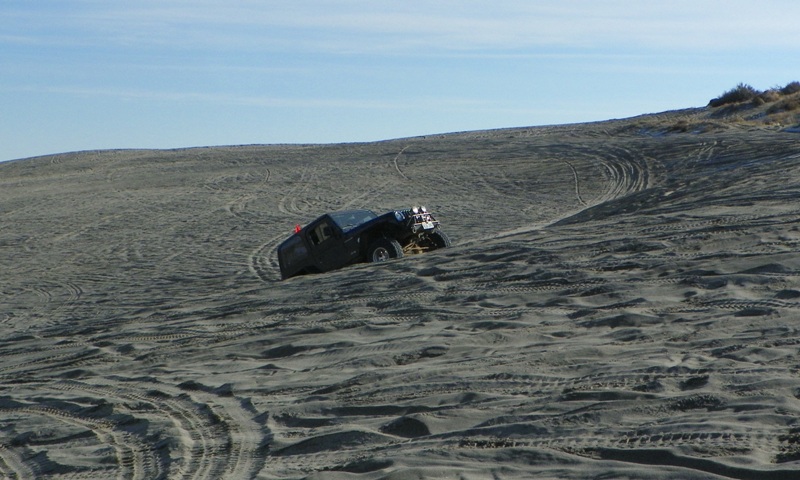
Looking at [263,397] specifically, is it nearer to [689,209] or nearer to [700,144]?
[689,209]

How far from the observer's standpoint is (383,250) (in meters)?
14.7

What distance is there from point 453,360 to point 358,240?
301 inches

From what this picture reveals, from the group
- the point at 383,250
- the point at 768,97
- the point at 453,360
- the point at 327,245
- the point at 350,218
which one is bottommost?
the point at 453,360

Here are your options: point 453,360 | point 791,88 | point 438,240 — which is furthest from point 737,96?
point 453,360

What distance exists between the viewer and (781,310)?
7578 millimetres

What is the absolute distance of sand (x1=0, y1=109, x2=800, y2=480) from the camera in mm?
5262

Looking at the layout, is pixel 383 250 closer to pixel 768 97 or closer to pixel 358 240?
pixel 358 240

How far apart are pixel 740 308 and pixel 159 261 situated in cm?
1489

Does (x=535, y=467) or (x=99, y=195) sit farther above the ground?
(x=99, y=195)

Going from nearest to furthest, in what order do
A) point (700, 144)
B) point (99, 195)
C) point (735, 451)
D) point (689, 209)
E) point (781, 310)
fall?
point (735, 451) < point (781, 310) < point (689, 209) < point (700, 144) < point (99, 195)

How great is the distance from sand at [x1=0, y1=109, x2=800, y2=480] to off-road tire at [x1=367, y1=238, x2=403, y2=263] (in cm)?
94

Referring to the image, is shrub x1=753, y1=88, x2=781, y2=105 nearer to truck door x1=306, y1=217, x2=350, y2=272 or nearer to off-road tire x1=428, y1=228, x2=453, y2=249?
off-road tire x1=428, y1=228, x2=453, y2=249

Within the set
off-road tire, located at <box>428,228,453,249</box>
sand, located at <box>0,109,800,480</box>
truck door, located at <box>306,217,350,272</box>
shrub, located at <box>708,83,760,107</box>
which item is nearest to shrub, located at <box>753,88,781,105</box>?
A: shrub, located at <box>708,83,760,107</box>

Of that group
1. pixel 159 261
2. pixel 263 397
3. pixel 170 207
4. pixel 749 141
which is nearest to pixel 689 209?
pixel 263 397
